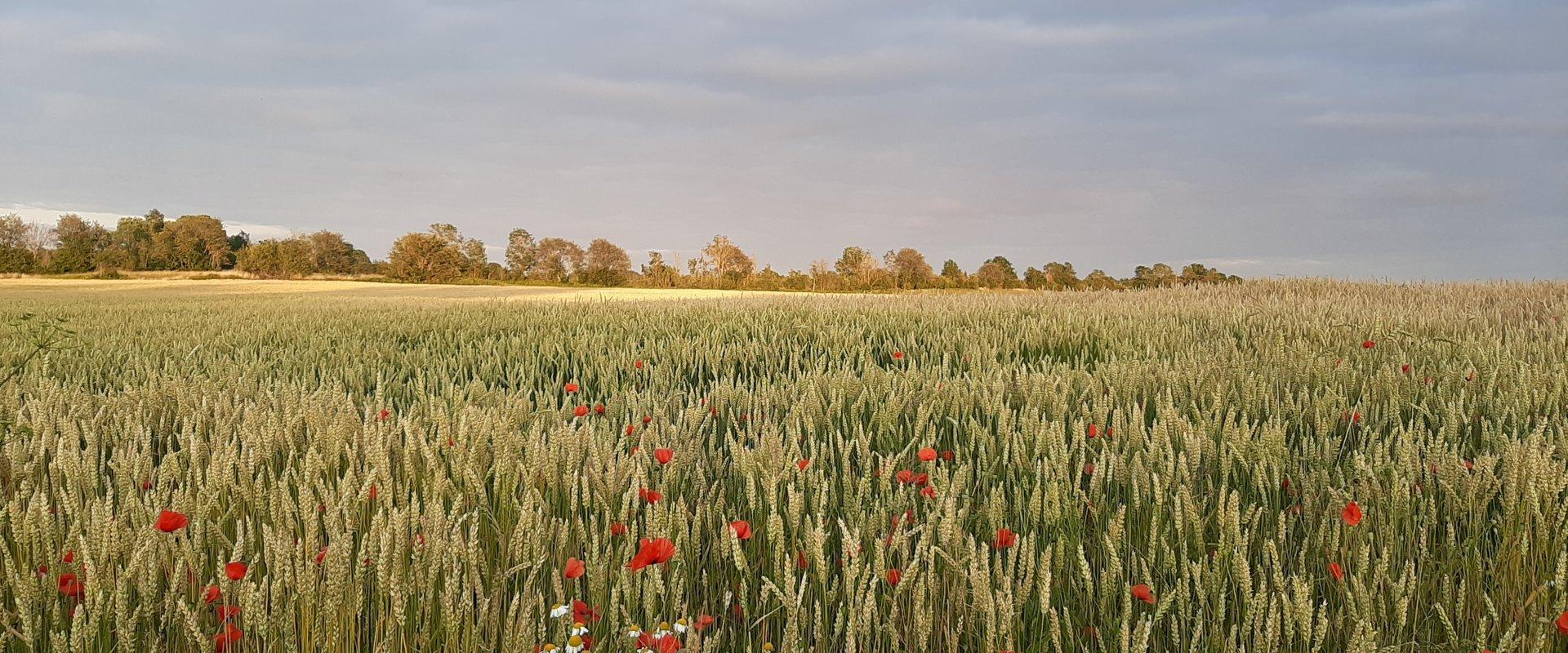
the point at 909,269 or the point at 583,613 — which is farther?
the point at 909,269

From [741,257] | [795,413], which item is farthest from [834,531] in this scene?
[741,257]

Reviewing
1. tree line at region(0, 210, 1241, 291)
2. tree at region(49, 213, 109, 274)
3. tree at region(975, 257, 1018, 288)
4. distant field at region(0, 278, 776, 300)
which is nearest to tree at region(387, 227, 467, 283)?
tree line at region(0, 210, 1241, 291)

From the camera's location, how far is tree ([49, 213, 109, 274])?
2282 inches

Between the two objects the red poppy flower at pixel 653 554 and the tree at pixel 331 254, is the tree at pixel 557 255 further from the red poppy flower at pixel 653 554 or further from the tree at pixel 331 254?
the red poppy flower at pixel 653 554

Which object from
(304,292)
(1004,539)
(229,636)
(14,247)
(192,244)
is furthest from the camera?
(192,244)

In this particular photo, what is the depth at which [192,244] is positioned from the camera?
68938 mm

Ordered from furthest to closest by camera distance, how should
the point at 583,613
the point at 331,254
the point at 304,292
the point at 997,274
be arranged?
the point at 331,254 → the point at 997,274 → the point at 304,292 → the point at 583,613

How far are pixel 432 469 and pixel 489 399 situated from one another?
1421mm

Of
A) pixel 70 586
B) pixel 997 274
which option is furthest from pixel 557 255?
pixel 70 586

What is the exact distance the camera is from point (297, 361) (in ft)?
18.3

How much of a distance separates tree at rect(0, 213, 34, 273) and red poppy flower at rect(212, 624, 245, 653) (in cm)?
7270

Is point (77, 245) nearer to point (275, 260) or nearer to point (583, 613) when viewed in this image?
point (275, 260)

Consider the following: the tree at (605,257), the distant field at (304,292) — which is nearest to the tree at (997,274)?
the distant field at (304,292)

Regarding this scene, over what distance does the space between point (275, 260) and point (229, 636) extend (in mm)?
75418
